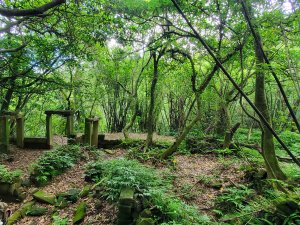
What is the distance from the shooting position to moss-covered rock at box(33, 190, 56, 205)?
438 centimetres

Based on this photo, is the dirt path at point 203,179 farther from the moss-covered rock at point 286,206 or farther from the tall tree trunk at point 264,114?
the moss-covered rock at point 286,206

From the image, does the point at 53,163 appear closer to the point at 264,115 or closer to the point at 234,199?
the point at 234,199

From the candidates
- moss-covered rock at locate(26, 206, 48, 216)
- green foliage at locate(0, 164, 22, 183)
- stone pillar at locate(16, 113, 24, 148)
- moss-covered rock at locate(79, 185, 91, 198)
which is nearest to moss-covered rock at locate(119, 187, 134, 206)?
moss-covered rock at locate(79, 185, 91, 198)

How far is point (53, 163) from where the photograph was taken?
569 centimetres

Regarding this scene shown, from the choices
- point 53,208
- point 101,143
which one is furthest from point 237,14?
point 101,143

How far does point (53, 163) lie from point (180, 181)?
3.24m

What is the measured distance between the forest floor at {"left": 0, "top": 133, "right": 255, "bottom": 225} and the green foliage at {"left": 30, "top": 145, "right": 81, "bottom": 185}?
0.17 m

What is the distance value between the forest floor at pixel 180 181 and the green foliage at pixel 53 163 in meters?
0.17

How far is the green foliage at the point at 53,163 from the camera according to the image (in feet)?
17.1

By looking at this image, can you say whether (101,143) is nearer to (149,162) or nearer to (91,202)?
(149,162)

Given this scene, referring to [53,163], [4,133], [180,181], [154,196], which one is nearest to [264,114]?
[154,196]

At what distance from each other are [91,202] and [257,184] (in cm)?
308

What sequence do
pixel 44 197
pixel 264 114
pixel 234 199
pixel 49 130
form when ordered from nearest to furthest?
pixel 264 114 → pixel 234 199 → pixel 44 197 → pixel 49 130

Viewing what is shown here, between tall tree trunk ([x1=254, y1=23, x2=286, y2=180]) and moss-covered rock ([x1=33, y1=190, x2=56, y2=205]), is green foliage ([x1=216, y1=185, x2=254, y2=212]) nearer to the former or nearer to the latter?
tall tree trunk ([x1=254, y1=23, x2=286, y2=180])
